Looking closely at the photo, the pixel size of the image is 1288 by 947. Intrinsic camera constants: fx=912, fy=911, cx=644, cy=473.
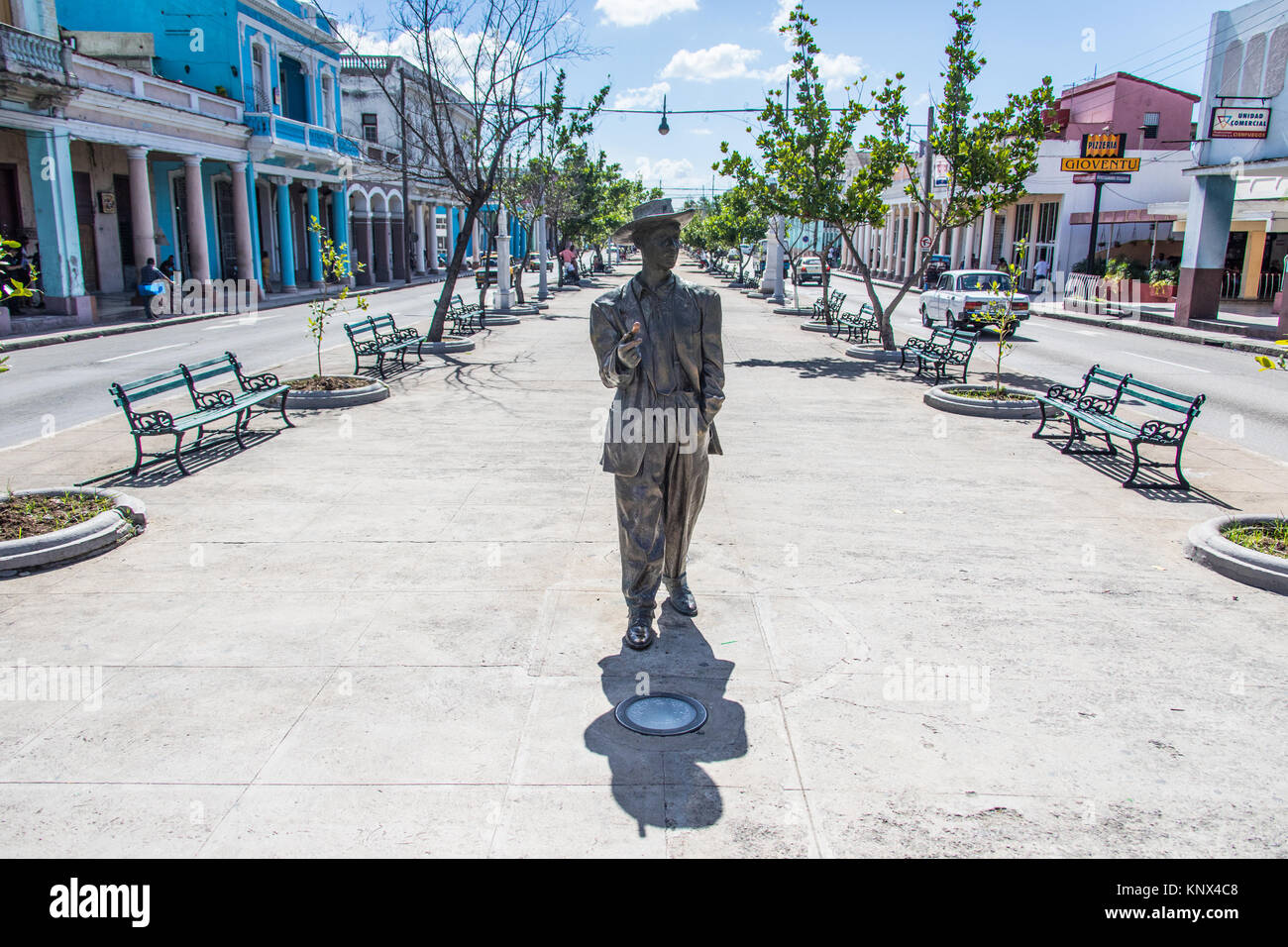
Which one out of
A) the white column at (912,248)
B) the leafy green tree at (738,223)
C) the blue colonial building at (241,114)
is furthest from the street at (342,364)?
the white column at (912,248)

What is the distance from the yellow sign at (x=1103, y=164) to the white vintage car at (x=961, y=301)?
37.4 ft

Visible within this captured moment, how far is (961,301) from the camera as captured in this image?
77.5 feet

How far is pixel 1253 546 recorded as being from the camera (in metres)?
6.20

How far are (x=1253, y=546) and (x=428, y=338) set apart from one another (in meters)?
14.5

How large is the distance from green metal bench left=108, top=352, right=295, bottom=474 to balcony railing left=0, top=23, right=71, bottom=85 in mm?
13648

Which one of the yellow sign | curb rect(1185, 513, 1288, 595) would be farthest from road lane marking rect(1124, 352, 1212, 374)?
the yellow sign

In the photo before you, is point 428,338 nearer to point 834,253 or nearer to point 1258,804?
point 1258,804

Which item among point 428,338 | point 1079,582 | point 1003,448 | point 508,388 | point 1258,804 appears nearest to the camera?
point 1258,804

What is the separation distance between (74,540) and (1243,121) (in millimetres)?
26838

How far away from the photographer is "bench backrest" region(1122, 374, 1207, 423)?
8.23m

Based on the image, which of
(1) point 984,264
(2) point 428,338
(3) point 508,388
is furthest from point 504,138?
(1) point 984,264

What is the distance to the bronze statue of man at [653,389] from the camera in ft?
15.6

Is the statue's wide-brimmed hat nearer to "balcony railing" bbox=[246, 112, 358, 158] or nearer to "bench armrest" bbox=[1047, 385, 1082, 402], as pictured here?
"bench armrest" bbox=[1047, 385, 1082, 402]

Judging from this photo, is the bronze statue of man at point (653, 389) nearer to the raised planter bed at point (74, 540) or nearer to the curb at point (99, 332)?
the raised planter bed at point (74, 540)
